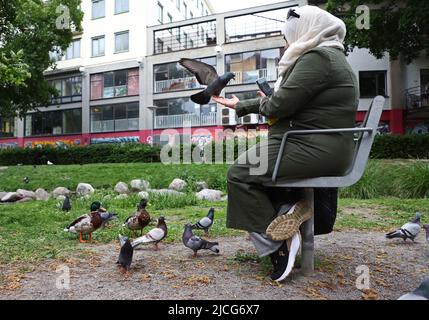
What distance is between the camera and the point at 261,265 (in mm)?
2822

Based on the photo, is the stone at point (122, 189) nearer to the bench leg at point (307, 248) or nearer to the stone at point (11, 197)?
the stone at point (11, 197)

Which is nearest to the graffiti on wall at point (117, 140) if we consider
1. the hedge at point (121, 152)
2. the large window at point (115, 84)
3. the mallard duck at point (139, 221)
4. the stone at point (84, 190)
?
the large window at point (115, 84)

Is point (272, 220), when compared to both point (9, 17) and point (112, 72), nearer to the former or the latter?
point (9, 17)

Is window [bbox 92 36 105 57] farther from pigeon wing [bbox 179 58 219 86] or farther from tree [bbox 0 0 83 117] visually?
pigeon wing [bbox 179 58 219 86]

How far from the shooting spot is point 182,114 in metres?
29.1

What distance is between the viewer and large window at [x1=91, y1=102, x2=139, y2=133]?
1207 inches

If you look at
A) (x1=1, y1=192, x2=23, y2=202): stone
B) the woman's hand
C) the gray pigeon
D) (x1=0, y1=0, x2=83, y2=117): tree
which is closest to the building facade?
(x1=0, y1=0, x2=83, y2=117): tree

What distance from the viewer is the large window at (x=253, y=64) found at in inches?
1025

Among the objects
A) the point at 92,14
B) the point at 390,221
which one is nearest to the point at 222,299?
the point at 390,221

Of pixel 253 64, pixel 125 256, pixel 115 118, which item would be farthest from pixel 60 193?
pixel 115 118

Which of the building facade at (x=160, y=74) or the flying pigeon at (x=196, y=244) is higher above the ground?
the building facade at (x=160, y=74)

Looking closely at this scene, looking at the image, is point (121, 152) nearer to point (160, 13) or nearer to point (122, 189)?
point (122, 189)

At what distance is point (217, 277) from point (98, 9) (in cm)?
3303

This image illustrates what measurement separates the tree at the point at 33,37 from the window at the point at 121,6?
971cm
